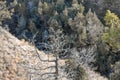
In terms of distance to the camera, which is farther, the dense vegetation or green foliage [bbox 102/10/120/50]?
the dense vegetation

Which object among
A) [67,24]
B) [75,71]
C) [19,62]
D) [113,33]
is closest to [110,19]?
[113,33]

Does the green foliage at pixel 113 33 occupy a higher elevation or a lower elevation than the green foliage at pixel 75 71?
higher

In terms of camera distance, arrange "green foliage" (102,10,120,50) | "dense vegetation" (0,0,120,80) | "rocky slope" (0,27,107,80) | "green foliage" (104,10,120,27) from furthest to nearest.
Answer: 1. "dense vegetation" (0,0,120,80)
2. "rocky slope" (0,27,107,80)
3. "green foliage" (104,10,120,27)
4. "green foliage" (102,10,120,50)

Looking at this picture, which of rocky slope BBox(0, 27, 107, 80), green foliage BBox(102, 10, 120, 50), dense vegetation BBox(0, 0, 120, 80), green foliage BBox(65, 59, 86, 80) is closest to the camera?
green foliage BBox(102, 10, 120, 50)

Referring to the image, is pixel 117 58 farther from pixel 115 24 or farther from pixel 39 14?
pixel 115 24

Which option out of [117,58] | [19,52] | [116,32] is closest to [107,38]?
[116,32]

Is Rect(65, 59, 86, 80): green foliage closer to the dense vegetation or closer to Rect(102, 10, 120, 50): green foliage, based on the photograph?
Rect(102, 10, 120, 50): green foliage

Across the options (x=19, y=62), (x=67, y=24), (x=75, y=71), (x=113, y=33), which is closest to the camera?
(x=113, y=33)

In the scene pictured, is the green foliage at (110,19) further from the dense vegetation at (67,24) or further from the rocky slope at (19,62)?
the dense vegetation at (67,24)

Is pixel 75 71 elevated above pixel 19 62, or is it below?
below

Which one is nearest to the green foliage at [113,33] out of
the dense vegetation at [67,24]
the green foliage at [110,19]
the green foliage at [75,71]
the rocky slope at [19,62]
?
the green foliage at [110,19]

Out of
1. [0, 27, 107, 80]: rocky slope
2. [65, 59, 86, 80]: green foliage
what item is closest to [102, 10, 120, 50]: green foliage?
[0, 27, 107, 80]: rocky slope

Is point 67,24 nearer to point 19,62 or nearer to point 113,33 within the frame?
point 19,62

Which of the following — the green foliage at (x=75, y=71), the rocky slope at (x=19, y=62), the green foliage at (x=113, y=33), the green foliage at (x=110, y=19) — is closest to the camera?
the green foliage at (x=113, y=33)
